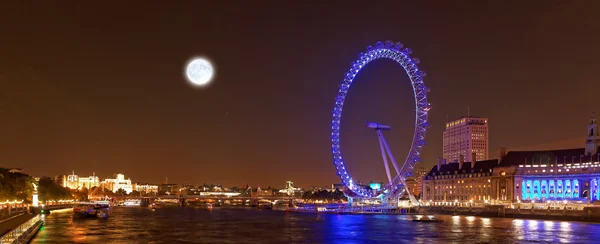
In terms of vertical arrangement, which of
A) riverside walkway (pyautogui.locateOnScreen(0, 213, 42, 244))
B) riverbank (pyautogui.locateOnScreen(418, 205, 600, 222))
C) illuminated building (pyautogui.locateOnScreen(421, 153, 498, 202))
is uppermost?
illuminated building (pyautogui.locateOnScreen(421, 153, 498, 202))

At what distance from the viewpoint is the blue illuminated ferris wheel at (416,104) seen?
11493 cm

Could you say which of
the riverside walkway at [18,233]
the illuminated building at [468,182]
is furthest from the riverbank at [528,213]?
the riverside walkway at [18,233]

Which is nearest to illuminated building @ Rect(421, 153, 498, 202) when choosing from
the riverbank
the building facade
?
the building facade

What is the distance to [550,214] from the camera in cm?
11862

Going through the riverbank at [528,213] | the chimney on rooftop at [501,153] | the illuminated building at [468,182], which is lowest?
the riverbank at [528,213]

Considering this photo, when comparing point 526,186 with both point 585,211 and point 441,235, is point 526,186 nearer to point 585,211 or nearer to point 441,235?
point 585,211

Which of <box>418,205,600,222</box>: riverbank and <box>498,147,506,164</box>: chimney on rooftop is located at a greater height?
<box>498,147,506,164</box>: chimney on rooftop

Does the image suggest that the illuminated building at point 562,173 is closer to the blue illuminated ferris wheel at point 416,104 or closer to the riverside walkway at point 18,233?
the blue illuminated ferris wheel at point 416,104

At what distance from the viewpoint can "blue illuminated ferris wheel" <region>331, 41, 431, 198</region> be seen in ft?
377

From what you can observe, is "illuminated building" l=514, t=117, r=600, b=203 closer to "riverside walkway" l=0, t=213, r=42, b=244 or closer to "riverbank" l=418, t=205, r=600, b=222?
"riverbank" l=418, t=205, r=600, b=222

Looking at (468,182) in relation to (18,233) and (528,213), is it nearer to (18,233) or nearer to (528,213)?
(528,213)

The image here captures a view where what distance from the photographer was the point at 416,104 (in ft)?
384

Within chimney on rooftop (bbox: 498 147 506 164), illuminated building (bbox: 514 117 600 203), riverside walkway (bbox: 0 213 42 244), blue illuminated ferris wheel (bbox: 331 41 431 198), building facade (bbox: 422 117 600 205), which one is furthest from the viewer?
chimney on rooftop (bbox: 498 147 506 164)

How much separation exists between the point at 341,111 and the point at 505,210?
35.4 metres
